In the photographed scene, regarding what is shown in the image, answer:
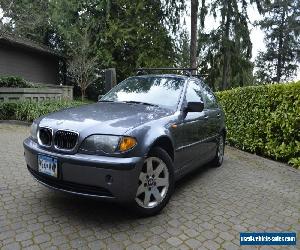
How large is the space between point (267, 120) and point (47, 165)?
5.85m

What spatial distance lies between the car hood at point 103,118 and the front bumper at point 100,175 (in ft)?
1.00

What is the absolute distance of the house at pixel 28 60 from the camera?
65.8 ft

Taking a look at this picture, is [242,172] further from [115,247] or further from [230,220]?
[115,247]

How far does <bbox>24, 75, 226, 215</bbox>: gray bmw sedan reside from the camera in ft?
11.5

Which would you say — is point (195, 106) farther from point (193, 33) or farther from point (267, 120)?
point (193, 33)

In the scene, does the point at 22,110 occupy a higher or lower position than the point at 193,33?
lower

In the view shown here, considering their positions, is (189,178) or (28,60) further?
(28,60)

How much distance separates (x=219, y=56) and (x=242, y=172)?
16844 millimetres

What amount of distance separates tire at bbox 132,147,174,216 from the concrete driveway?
0.15 metres

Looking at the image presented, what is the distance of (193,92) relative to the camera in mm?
5457

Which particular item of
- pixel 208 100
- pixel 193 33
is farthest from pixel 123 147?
pixel 193 33

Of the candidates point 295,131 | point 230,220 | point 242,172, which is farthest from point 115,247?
point 295,131

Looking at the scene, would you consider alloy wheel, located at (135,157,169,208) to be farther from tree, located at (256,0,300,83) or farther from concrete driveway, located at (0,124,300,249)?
tree, located at (256,0,300,83)

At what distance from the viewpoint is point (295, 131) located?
719cm
